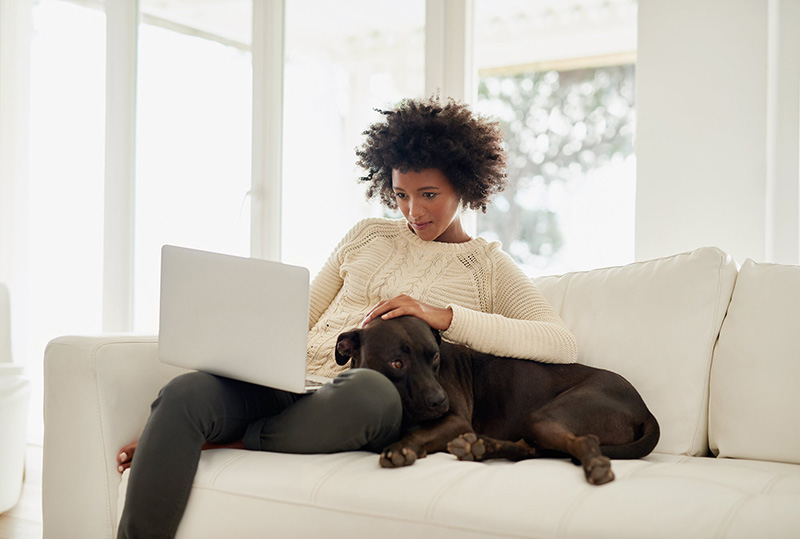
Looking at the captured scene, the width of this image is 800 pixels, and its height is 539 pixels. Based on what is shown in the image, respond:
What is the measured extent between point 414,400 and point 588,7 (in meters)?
1.90

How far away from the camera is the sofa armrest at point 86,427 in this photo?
1.80 meters

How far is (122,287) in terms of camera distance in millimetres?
3963

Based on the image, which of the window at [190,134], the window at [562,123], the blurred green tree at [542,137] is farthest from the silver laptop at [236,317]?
the window at [190,134]

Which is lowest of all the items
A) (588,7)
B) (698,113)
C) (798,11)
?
(698,113)

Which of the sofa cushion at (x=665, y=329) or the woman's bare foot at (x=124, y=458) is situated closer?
the woman's bare foot at (x=124, y=458)

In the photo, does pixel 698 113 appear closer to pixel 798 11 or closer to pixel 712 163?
pixel 712 163

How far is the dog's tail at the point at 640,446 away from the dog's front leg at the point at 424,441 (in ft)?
1.03

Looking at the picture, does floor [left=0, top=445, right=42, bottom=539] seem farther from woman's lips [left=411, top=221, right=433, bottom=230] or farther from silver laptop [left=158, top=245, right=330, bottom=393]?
woman's lips [left=411, top=221, right=433, bottom=230]

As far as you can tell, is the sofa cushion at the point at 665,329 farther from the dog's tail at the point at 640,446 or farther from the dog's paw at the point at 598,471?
the dog's paw at the point at 598,471

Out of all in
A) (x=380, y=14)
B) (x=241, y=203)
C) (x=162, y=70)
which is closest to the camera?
(x=380, y=14)

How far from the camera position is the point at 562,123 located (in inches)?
125

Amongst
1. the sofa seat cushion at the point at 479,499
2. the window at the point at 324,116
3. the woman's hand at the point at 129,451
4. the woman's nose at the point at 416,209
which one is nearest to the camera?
the sofa seat cushion at the point at 479,499

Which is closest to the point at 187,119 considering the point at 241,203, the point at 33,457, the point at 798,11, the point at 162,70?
the point at 162,70

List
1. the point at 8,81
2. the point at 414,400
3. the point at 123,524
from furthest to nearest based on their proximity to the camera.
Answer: the point at 8,81, the point at 414,400, the point at 123,524
